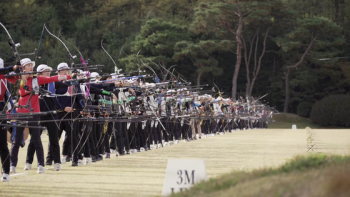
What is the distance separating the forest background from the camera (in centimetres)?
5600

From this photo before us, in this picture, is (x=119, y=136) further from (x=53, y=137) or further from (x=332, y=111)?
(x=332, y=111)

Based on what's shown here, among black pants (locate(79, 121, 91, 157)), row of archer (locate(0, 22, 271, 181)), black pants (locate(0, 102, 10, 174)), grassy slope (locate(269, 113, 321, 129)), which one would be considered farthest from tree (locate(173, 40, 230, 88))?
black pants (locate(0, 102, 10, 174))

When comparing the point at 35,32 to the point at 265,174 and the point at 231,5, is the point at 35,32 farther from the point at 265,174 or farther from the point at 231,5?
the point at 265,174

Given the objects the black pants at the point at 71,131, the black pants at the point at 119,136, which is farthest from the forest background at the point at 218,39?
the black pants at the point at 71,131

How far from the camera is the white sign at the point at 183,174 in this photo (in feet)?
21.8

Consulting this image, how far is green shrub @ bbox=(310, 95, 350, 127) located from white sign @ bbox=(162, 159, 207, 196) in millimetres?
50995

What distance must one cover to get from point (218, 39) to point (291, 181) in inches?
2238

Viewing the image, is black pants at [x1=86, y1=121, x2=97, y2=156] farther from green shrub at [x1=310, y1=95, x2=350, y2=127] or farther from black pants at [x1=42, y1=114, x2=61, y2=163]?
green shrub at [x1=310, y1=95, x2=350, y2=127]

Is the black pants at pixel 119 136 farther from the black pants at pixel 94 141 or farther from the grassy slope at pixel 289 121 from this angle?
the grassy slope at pixel 289 121

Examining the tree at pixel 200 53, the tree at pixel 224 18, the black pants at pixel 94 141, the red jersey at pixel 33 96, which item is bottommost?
the black pants at pixel 94 141

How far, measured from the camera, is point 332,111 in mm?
56812

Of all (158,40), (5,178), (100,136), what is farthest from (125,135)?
(158,40)

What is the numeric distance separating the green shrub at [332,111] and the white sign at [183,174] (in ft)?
167

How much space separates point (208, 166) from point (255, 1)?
151ft
